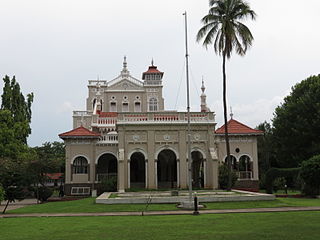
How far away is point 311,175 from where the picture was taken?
29.2 metres

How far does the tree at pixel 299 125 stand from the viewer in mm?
44125

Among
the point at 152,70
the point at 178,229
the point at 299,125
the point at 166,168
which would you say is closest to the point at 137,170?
the point at 166,168

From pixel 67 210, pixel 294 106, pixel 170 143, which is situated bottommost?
pixel 67 210

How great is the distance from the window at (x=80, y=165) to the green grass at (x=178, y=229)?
23.2 meters

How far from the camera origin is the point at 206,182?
116ft

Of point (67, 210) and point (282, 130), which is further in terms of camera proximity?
point (282, 130)

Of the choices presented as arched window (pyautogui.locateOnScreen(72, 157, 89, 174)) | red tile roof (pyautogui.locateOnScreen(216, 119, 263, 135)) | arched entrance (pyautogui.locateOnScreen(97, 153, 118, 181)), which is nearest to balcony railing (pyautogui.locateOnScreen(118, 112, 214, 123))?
red tile roof (pyautogui.locateOnScreen(216, 119, 263, 135))

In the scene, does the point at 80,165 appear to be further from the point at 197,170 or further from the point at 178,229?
the point at 178,229

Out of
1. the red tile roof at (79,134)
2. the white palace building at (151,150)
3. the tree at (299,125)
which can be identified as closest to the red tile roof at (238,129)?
the white palace building at (151,150)

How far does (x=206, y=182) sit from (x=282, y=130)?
666 inches

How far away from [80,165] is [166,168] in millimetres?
9018

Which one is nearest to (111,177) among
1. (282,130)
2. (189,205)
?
(189,205)

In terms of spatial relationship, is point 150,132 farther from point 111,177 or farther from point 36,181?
point 36,181

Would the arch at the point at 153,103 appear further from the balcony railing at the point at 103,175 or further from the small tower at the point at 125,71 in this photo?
the balcony railing at the point at 103,175
